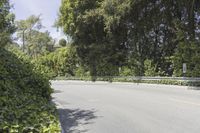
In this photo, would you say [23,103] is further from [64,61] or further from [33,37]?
[33,37]

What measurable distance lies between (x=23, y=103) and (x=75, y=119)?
2931 millimetres

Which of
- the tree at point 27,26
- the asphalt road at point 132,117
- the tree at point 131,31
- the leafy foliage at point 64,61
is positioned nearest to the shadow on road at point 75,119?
the asphalt road at point 132,117

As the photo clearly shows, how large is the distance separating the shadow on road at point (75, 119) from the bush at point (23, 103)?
77 cm

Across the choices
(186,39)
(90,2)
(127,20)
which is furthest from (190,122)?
(90,2)

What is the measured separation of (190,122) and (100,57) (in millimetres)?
34787

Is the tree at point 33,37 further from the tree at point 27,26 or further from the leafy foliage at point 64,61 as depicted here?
the leafy foliage at point 64,61

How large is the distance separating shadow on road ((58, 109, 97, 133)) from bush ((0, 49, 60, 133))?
767 mm

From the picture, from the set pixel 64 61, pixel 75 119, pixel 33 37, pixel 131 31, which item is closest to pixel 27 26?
pixel 33 37

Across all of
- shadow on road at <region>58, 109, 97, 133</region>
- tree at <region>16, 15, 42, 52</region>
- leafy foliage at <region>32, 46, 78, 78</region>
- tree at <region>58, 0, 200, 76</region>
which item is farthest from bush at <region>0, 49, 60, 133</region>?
tree at <region>16, 15, 42, 52</region>

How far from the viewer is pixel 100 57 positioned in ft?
152

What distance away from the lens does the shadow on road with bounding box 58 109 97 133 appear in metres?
11.3

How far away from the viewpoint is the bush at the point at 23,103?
812 cm

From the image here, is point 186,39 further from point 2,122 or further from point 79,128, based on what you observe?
point 2,122

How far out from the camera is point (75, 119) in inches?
516
